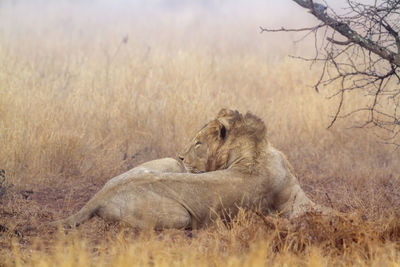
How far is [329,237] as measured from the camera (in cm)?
384

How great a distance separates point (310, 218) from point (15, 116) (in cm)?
429

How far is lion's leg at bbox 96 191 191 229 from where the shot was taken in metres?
4.49

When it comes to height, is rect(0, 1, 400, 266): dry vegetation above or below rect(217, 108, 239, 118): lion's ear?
below

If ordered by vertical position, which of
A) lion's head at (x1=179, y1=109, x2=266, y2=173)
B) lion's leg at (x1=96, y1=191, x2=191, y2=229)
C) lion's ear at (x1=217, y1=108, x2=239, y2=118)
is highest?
lion's ear at (x1=217, y1=108, x2=239, y2=118)

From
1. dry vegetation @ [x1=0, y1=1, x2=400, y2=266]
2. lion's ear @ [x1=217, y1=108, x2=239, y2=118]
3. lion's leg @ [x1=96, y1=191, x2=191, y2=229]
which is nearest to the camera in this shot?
dry vegetation @ [x1=0, y1=1, x2=400, y2=266]

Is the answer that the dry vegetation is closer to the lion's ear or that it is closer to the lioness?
the lioness

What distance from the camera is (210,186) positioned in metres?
4.66

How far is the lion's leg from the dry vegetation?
115mm

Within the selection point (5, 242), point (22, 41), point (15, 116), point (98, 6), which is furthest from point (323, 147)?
point (98, 6)

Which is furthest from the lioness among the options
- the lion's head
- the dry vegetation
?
the dry vegetation

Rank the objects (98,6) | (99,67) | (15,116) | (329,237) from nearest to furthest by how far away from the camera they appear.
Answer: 1. (329,237)
2. (15,116)
3. (99,67)
4. (98,6)

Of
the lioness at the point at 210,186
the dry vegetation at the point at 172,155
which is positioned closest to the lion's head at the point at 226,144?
the lioness at the point at 210,186

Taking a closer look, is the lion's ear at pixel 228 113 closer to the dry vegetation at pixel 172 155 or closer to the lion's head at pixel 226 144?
the lion's head at pixel 226 144

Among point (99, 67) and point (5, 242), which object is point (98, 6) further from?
point (5, 242)
